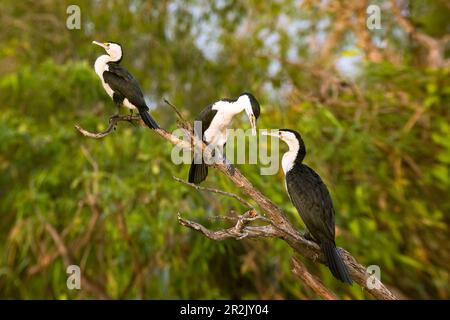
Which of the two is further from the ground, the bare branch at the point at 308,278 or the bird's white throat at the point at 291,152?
the bird's white throat at the point at 291,152

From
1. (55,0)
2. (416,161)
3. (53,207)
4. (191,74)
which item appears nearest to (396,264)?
(416,161)

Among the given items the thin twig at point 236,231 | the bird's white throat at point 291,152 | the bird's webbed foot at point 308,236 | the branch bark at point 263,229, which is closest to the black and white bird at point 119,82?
the branch bark at point 263,229

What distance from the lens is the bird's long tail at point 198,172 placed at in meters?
3.34

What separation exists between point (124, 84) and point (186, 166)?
1.78 meters

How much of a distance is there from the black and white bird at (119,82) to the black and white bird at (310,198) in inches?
24.3

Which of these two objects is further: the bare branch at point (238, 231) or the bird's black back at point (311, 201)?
the bird's black back at point (311, 201)

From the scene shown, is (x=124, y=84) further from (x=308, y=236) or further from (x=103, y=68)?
(x=308, y=236)

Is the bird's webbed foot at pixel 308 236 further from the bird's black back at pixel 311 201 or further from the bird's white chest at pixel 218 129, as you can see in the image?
the bird's white chest at pixel 218 129

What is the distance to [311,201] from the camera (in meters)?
3.20

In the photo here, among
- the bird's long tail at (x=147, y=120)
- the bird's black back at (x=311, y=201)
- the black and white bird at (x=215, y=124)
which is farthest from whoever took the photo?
the black and white bird at (x=215, y=124)

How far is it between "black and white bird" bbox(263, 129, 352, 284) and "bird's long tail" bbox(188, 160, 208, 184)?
0.39 meters

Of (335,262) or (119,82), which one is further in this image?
(119,82)

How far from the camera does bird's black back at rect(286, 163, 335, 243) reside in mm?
3104

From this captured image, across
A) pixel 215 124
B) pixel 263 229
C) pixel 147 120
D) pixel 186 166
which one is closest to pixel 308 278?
pixel 263 229
